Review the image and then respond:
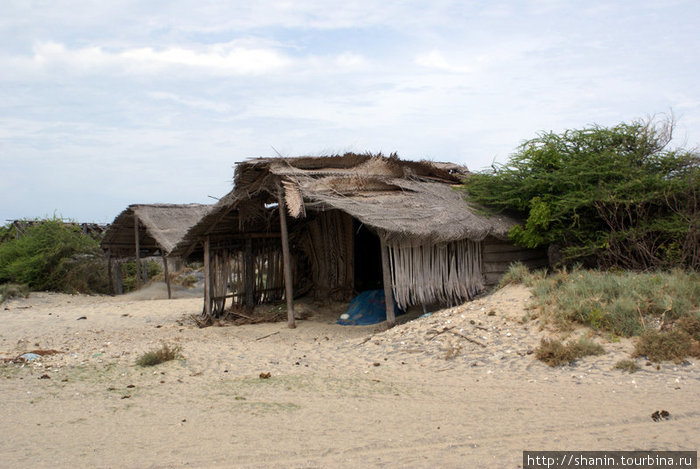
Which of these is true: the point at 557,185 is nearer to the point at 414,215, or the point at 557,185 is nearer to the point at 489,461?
the point at 414,215

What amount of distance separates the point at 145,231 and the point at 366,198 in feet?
38.4

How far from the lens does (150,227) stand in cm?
1838

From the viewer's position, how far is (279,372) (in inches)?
291

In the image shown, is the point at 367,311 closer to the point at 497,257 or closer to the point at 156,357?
the point at 497,257

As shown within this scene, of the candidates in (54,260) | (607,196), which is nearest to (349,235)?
(607,196)

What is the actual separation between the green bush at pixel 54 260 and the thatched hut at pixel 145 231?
0.65 metres

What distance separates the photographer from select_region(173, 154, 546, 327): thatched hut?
32.7 ft

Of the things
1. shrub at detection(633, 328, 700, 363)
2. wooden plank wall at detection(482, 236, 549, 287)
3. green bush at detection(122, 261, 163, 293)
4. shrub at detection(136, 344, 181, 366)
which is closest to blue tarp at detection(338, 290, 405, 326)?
wooden plank wall at detection(482, 236, 549, 287)

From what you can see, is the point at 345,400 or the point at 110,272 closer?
the point at 345,400

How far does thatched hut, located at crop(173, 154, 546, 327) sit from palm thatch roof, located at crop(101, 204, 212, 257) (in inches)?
211

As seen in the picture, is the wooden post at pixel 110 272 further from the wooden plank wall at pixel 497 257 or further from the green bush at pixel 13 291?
the wooden plank wall at pixel 497 257

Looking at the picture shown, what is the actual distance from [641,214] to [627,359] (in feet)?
13.3

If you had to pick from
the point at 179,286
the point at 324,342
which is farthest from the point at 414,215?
the point at 179,286

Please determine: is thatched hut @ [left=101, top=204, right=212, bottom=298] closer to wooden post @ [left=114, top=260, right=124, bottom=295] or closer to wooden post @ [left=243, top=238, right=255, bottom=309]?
wooden post @ [left=114, top=260, right=124, bottom=295]
